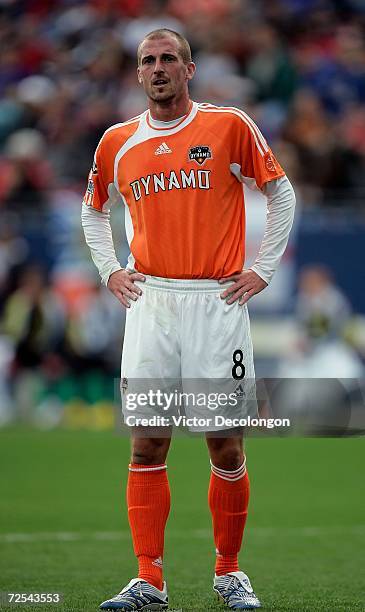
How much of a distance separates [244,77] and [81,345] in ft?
16.9

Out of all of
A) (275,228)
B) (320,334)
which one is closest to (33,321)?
(320,334)

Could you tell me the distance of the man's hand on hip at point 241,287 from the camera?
233 inches

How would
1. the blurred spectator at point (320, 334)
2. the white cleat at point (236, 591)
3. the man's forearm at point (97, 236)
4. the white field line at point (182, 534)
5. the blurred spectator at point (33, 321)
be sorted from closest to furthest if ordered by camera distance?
1. the white cleat at point (236, 591)
2. the man's forearm at point (97, 236)
3. the white field line at point (182, 534)
4. the blurred spectator at point (320, 334)
5. the blurred spectator at point (33, 321)

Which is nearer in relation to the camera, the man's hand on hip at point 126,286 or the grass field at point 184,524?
the man's hand on hip at point 126,286

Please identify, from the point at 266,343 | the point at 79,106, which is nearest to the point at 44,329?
the point at 266,343

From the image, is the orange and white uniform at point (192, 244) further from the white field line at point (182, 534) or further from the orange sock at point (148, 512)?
the white field line at point (182, 534)

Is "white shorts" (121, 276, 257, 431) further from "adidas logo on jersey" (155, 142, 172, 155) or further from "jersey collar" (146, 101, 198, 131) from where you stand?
"jersey collar" (146, 101, 198, 131)

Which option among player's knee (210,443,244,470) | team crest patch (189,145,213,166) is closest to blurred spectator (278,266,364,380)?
player's knee (210,443,244,470)

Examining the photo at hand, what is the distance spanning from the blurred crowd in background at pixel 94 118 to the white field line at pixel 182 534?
6216mm

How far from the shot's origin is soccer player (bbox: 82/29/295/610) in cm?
586

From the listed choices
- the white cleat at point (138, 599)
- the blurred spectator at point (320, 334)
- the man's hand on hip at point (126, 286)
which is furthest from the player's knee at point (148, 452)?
the blurred spectator at point (320, 334)

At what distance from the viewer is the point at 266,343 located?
14672 millimetres

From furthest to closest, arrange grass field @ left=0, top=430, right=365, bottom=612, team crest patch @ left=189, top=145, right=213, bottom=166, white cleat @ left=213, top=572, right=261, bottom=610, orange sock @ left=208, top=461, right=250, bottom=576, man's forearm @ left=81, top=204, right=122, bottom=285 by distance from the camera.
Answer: grass field @ left=0, top=430, right=365, bottom=612 → man's forearm @ left=81, top=204, right=122, bottom=285 → orange sock @ left=208, top=461, right=250, bottom=576 → team crest patch @ left=189, top=145, right=213, bottom=166 → white cleat @ left=213, top=572, right=261, bottom=610

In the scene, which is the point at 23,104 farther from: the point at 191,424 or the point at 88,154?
the point at 191,424
